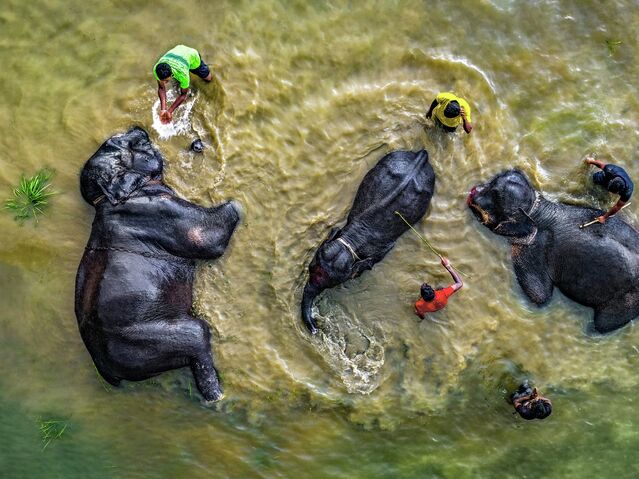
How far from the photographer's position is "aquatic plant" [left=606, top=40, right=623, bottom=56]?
8578 millimetres

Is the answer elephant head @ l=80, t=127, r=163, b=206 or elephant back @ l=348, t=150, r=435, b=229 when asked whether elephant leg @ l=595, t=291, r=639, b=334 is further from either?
elephant head @ l=80, t=127, r=163, b=206

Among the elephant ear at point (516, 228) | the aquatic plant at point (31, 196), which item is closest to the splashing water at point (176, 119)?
the aquatic plant at point (31, 196)

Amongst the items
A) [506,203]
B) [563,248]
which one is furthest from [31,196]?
[563,248]

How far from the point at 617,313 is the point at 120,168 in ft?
21.9

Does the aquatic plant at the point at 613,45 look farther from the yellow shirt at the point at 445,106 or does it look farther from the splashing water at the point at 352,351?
the splashing water at the point at 352,351

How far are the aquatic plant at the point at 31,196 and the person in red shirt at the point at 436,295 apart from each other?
5.04m

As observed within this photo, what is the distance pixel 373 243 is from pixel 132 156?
10.8ft

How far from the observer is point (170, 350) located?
320 inches

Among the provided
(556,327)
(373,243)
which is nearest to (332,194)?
(373,243)

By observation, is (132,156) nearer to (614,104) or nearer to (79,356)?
(79,356)

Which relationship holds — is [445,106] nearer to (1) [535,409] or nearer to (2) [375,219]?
(2) [375,219]

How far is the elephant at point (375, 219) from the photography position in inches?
311

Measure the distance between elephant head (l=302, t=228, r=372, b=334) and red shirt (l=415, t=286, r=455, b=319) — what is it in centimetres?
82

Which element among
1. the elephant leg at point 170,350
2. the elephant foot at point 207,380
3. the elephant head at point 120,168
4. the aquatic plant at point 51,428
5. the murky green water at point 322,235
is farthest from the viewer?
the aquatic plant at point 51,428
